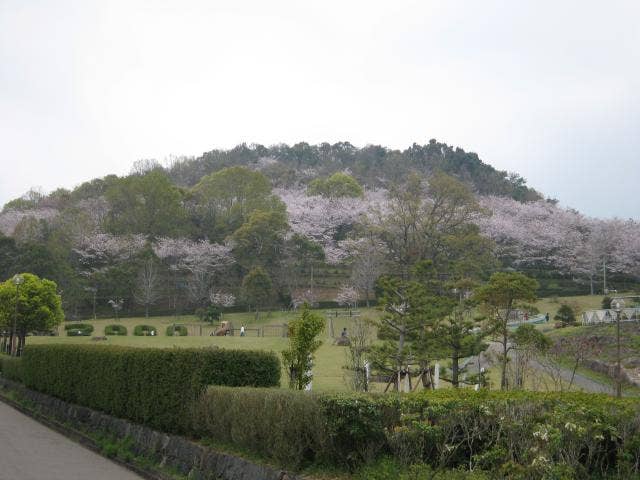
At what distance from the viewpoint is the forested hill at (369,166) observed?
78.6m

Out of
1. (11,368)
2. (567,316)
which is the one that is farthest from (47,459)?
(567,316)

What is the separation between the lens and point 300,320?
1229 cm

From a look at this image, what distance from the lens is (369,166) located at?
85562mm

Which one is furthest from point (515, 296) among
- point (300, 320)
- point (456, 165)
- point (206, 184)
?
point (456, 165)

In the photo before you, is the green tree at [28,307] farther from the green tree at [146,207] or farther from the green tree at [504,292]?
the green tree at [146,207]

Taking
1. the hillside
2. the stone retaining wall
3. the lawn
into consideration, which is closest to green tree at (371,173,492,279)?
the hillside

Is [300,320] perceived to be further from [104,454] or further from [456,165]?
[456,165]

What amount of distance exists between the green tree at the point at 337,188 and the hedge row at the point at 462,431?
58.7 meters

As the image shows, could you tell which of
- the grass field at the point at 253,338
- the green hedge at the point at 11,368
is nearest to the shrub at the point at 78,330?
the grass field at the point at 253,338

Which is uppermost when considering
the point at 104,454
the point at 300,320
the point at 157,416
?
the point at 300,320

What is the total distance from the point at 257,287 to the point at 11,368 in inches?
938

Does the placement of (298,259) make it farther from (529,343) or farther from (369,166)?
(369,166)

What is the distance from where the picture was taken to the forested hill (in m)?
78.6

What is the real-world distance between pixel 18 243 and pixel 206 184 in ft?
56.8
